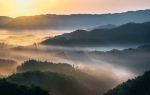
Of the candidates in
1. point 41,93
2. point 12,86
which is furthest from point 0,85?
point 41,93

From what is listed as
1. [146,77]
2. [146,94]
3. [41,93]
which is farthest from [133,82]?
[41,93]

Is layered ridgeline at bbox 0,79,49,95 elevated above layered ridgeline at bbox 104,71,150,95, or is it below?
above

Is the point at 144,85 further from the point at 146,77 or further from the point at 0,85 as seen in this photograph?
the point at 0,85

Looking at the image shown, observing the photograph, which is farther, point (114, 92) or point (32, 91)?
point (114, 92)

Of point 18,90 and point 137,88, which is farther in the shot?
point 137,88

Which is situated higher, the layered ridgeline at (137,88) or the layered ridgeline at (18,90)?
the layered ridgeline at (18,90)

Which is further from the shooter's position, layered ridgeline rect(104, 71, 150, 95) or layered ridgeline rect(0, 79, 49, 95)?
layered ridgeline rect(104, 71, 150, 95)

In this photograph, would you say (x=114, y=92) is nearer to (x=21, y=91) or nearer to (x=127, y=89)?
(x=127, y=89)

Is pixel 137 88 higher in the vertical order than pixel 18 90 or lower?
lower

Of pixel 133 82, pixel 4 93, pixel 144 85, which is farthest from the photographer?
pixel 133 82

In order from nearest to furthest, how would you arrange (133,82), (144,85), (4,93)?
(4,93) → (144,85) → (133,82)

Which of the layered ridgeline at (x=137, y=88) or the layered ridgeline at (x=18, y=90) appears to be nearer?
the layered ridgeline at (x=18, y=90)
